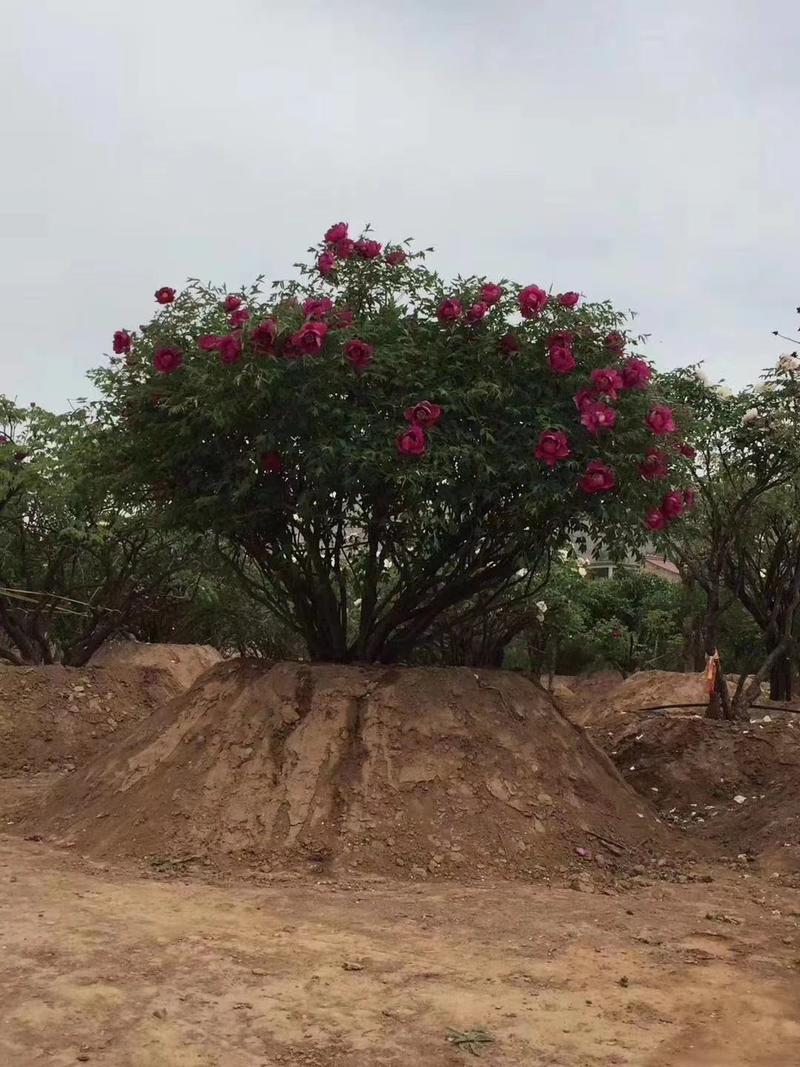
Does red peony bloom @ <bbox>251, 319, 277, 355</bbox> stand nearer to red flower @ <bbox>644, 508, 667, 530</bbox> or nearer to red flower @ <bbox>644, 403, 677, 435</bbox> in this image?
red flower @ <bbox>644, 403, 677, 435</bbox>

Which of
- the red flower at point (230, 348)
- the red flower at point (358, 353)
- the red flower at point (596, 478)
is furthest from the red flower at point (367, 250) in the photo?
the red flower at point (596, 478)

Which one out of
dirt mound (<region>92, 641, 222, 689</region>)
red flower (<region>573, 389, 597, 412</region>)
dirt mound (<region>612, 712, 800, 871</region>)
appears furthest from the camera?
dirt mound (<region>92, 641, 222, 689</region>)

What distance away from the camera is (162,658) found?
619 inches

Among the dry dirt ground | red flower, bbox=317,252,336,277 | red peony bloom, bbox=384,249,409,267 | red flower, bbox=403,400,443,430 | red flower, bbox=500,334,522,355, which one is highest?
red peony bloom, bbox=384,249,409,267

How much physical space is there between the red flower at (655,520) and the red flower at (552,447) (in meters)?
1.21

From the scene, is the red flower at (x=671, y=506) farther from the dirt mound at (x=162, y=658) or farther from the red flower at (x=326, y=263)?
the dirt mound at (x=162, y=658)

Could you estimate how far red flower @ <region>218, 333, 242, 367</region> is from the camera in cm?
677

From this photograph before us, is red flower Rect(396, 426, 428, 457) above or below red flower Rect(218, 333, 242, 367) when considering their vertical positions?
below

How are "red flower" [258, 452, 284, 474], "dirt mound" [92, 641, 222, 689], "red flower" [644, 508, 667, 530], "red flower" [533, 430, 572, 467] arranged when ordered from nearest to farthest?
"red flower" [533, 430, 572, 467] < "red flower" [258, 452, 284, 474] < "red flower" [644, 508, 667, 530] < "dirt mound" [92, 641, 222, 689]

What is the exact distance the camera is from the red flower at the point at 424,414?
6.76 meters

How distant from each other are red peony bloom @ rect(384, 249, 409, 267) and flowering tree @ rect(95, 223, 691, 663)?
12mm

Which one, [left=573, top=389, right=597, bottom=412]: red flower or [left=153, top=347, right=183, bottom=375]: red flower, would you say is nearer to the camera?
[left=573, top=389, right=597, bottom=412]: red flower

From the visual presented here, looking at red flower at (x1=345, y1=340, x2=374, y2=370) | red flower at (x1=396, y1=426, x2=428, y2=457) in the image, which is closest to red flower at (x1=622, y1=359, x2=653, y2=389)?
red flower at (x1=396, y1=426, x2=428, y2=457)

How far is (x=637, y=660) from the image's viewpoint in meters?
32.1
